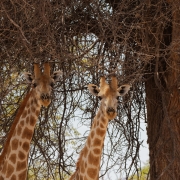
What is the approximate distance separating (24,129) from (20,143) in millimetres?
163

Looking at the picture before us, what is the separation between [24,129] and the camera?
21.6 feet

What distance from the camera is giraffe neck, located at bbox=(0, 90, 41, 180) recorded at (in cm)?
641

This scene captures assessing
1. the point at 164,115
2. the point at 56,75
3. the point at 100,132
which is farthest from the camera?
the point at 164,115

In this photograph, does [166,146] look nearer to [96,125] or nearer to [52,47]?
[96,125]

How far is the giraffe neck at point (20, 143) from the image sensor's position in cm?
641

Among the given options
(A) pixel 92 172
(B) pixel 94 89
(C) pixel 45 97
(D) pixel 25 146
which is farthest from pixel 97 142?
(D) pixel 25 146

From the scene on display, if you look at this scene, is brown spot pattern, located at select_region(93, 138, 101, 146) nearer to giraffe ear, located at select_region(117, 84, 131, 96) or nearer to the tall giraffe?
the tall giraffe

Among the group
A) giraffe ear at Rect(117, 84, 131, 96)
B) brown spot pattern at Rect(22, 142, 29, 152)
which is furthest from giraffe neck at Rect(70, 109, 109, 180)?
brown spot pattern at Rect(22, 142, 29, 152)

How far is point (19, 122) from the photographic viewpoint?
21.8ft

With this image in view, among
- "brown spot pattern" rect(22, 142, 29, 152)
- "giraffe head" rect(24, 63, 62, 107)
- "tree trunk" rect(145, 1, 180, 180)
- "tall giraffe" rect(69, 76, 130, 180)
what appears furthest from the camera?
"tree trunk" rect(145, 1, 180, 180)

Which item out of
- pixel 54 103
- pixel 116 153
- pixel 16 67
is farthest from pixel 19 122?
pixel 116 153

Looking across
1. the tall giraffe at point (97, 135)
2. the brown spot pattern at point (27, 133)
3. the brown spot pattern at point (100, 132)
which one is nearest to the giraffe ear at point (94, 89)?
the tall giraffe at point (97, 135)

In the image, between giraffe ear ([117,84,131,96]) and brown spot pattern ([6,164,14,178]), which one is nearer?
giraffe ear ([117,84,131,96])

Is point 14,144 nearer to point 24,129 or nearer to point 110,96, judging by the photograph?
point 24,129
